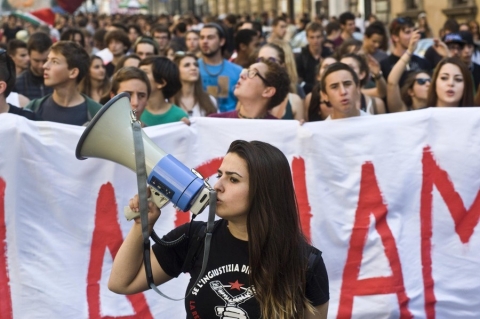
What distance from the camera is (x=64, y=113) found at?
18.5 ft

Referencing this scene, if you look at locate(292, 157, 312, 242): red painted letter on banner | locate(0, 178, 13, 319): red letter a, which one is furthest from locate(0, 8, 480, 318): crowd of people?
locate(0, 178, 13, 319): red letter a

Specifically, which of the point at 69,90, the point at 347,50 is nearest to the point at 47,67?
the point at 69,90

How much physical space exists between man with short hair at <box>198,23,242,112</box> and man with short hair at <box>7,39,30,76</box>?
160 cm

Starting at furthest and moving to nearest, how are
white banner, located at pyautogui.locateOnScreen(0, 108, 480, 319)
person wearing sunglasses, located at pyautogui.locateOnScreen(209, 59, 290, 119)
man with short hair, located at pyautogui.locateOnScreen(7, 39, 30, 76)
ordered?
1. man with short hair, located at pyautogui.locateOnScreen(7, 39, 30, 76)
2. person wearing sunglasses, located at pyautogui.locateOnScreen(209, 59, 290, 119)
3. white banner, located at pyautogui.locateOnScreen(0, 108, 480, 319)

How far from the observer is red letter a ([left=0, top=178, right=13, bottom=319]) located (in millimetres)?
4477

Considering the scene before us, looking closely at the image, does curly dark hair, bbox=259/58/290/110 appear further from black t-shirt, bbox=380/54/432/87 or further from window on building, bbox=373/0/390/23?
window on building, bbox=373/0/390/23

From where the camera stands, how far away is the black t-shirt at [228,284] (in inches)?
117

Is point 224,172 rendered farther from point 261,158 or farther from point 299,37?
point 299,37

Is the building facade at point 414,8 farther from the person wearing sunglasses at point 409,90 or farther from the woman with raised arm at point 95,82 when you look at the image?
the woman with raised arm at point 95,82

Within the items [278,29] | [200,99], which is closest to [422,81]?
[200,99]

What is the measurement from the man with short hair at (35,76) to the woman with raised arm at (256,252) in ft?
16.2

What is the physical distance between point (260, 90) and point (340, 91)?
459 mm

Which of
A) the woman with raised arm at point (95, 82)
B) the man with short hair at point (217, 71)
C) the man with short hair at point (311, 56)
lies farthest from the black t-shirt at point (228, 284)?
the man with short hair at point (311, 56)

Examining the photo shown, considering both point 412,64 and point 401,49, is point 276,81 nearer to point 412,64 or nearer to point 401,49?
point 412,64
